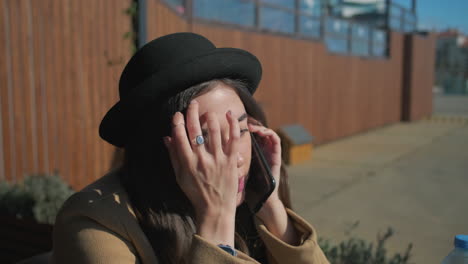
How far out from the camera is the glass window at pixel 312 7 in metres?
9.40

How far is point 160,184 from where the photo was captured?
1.50 meters

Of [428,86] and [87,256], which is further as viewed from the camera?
[428,86]

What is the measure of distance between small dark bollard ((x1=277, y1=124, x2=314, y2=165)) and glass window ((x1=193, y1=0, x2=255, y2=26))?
6.75ft

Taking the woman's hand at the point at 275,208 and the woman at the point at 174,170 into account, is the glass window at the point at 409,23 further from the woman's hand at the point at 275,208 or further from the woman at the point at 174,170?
the woman at the point at 174,170

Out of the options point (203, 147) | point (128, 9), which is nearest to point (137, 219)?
point (203, 147)

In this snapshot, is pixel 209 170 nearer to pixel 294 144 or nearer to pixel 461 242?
pixel 461 242

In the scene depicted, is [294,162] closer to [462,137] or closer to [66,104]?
[66,104]

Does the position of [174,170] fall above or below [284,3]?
below

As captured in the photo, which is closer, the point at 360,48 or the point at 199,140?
the point at 199,140

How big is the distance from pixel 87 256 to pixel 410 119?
16.6m

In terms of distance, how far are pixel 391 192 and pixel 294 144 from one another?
2.31 m

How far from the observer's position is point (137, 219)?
146cm

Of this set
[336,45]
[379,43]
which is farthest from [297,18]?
[379,43]

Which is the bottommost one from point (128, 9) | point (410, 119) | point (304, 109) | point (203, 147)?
point (410, 119)
